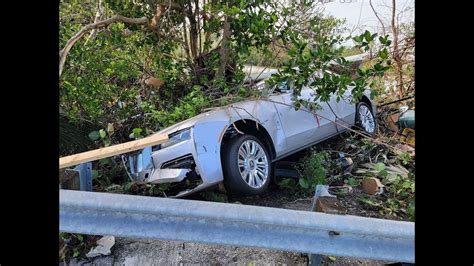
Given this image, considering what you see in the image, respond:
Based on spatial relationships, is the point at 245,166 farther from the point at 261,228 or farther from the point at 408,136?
the point at 408,136

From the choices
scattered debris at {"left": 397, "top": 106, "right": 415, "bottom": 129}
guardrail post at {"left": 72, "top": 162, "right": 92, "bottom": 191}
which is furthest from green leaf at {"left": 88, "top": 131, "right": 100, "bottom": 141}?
scattered debris at {"left": 397, "top": 106, "right": 415, "bottom": 129}

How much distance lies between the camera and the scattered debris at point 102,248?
2594 millimetres

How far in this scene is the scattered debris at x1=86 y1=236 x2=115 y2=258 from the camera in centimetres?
259

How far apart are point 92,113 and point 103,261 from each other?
92.5 inches

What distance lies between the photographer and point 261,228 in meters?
A: 1.47

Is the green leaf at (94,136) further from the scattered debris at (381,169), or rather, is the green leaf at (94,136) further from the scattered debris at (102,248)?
the scattered debris at (381,169)

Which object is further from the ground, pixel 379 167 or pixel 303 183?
pixel 379 167

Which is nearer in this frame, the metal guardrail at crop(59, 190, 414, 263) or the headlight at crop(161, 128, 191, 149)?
the metal guardrail at crop(59, 190, 414, 263)

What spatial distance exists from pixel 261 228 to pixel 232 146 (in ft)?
7.02

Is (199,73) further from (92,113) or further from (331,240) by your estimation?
(331,240)

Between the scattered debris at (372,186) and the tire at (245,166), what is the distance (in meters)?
1.09

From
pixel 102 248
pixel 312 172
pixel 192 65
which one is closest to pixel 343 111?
pixel 312 172

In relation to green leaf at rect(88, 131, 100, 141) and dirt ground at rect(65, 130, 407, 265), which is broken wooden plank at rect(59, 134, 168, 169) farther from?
green leaf at rect(88, 131, 100, 141)

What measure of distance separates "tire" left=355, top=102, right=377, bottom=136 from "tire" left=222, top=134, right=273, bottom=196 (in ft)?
7.13
